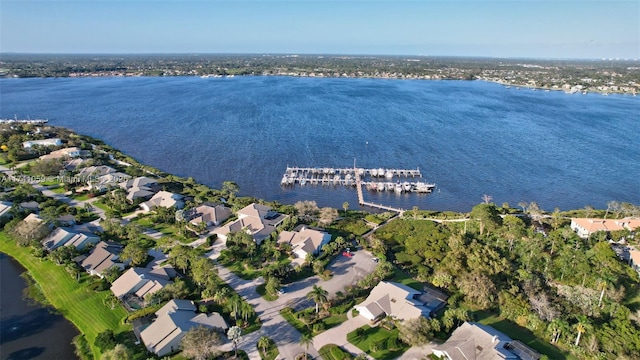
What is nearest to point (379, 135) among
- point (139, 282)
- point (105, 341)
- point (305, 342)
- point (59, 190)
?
point (59, 190)

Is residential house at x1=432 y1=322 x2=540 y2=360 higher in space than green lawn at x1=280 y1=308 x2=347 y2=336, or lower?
higher

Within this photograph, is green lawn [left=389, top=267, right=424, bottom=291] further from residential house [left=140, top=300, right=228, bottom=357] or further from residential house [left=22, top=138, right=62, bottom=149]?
residential house [left=22, top=138, right=62, bottom=149]

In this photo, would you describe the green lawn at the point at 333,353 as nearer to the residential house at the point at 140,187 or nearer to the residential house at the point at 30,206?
the residential house at the point at 140,187

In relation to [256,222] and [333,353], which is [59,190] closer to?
[256,222]

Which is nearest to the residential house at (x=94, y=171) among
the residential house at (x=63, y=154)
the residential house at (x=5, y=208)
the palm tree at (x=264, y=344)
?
the residential house at (x=63, y=154)

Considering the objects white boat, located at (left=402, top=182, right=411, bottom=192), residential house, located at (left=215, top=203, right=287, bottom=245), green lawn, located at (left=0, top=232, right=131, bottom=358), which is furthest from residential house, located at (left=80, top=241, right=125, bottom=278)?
white boat, located at (left=402, top=182, right=411, bottom=192)

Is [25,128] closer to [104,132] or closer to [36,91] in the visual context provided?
[104,132]
